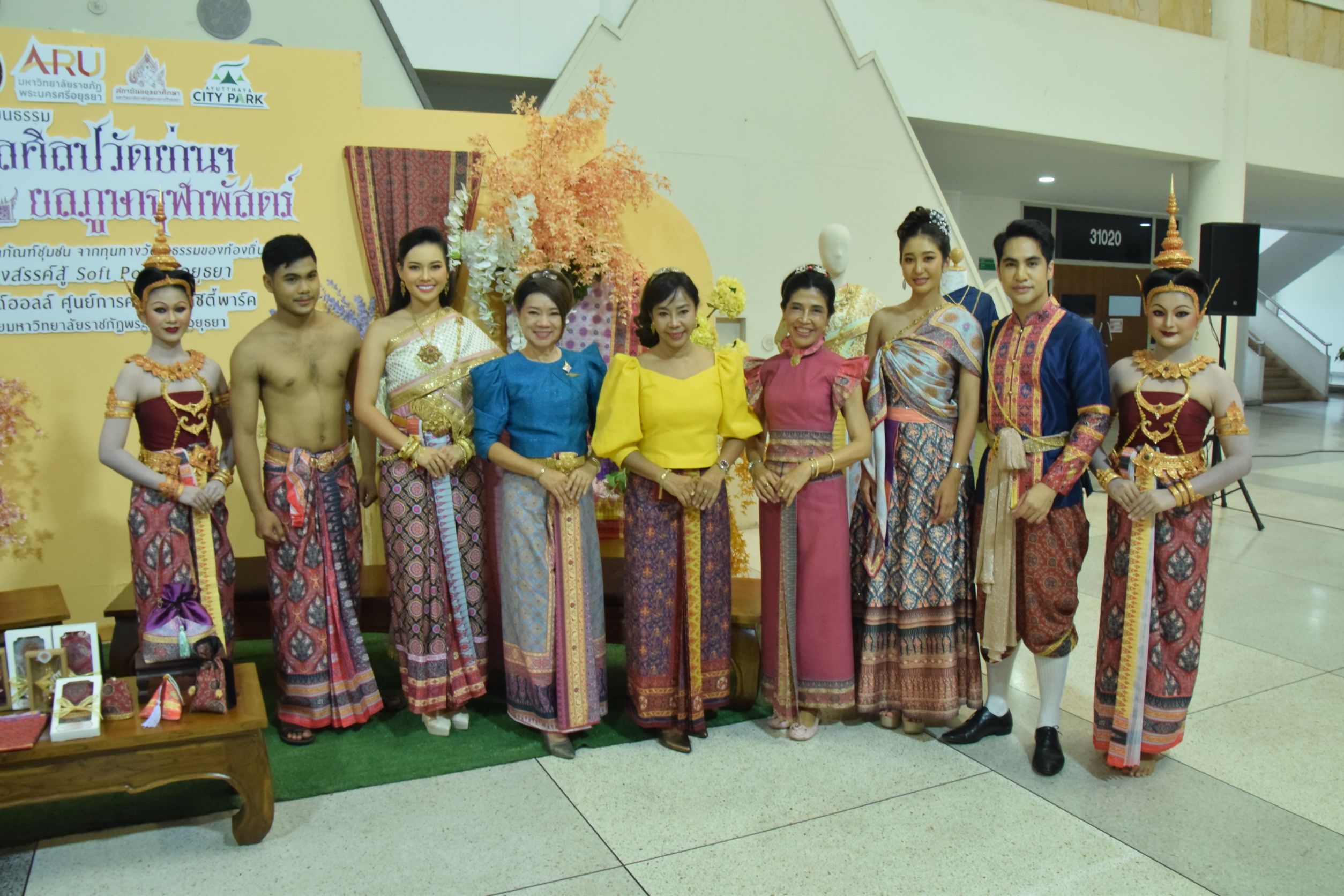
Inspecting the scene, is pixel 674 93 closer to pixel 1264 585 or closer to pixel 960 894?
pixel 1264 585

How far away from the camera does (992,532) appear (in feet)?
9.49

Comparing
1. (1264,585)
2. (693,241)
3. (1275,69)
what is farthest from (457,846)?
(1275,69)

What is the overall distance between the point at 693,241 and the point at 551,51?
2.11 m

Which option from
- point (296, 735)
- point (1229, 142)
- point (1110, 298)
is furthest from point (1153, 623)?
point (1110, 298)

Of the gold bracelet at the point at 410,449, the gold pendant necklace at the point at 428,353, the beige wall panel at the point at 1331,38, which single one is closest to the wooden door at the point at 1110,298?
the beige wall panel at the point at 1331,38

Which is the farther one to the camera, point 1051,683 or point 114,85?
point 114,85

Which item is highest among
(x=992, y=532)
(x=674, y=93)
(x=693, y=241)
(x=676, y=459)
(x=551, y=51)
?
(x=551, y=51)

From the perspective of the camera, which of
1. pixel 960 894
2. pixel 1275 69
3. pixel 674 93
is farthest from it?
pixel 1275 69

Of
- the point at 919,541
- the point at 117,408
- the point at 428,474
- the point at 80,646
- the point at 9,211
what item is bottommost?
the point at 80,646

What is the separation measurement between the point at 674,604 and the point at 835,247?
1.63 metres

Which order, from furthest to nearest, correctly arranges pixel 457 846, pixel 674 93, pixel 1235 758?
pixel 674 93
pixel 1235 758
pixel 457 846

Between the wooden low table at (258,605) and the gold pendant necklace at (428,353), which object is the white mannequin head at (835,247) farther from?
the wooden low table at (258,605)

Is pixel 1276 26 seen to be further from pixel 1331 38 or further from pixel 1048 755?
pixel 1048 755

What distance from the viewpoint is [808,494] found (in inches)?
116
